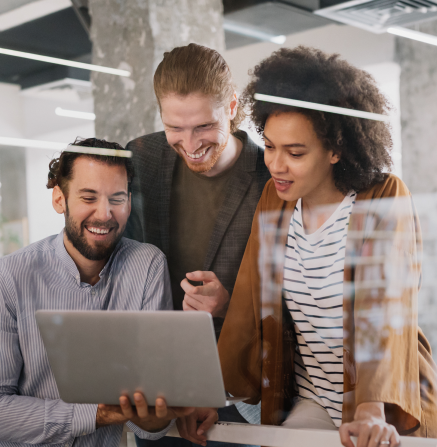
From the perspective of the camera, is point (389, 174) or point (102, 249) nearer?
point (389, 174)

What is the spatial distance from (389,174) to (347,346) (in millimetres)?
488

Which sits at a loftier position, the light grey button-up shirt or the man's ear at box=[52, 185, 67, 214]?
the man's ear at box=[52, 185, 67, 214]

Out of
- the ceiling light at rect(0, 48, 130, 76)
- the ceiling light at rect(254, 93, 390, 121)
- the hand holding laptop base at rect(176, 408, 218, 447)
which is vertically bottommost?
the hand holding laptop base at rect(176, 408, 218, 447)

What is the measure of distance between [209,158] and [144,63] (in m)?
0.46

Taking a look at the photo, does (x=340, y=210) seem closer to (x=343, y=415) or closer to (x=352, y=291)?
(x=352, y=291)

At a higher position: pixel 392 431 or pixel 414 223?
pixel 414 223

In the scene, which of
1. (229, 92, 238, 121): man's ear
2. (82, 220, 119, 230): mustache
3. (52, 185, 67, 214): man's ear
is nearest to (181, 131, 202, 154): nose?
(229, 92, 238, 121): man's ear

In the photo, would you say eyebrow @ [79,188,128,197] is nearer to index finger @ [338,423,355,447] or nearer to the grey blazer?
the grey blazer

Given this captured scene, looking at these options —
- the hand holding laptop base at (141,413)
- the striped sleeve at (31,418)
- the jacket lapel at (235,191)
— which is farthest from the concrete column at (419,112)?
the striped sleeve at (31,418)

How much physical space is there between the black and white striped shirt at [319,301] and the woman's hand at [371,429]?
2.2 inches

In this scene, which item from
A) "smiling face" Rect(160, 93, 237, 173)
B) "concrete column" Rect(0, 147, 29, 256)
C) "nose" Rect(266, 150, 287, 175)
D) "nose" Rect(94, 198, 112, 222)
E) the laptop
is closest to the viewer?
the laptop

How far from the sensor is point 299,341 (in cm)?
151

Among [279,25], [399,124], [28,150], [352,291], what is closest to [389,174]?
[399,124]

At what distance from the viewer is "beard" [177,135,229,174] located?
1622 millimetres
